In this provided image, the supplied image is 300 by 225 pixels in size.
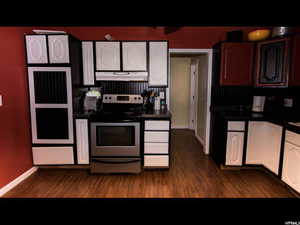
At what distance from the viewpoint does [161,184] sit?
2.48 m

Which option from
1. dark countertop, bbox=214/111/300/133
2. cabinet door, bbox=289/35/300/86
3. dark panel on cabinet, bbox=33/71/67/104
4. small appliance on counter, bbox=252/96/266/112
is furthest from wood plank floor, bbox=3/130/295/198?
cabinet door, bbox=289/35/300/86

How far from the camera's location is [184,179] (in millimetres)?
2623

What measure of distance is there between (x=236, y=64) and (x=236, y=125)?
Result: 97cm

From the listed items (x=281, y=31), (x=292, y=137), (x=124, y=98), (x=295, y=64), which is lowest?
(x=292, y=137)

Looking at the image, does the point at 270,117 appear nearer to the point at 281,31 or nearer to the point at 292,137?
the point at 292,137

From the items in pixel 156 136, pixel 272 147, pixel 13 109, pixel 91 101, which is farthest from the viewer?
pixel 91 101

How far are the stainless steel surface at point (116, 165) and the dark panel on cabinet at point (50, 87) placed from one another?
104cm

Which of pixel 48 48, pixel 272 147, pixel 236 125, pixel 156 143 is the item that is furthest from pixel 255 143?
pixel 48 48

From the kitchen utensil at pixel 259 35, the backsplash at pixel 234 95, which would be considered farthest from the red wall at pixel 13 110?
the kitchen utensil at pixel 259 35

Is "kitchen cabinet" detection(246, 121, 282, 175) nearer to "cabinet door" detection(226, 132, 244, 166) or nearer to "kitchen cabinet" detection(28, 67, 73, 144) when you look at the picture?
"cabinet door" detection(226, 132, 244, 166)

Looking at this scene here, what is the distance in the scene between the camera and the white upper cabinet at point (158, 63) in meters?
2.93
